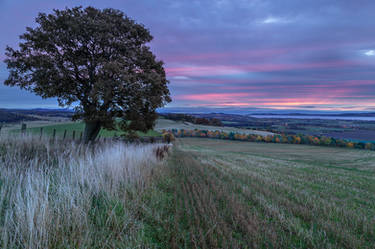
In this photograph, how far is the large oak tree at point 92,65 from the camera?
1442 centimetres

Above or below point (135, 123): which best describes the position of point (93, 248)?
below

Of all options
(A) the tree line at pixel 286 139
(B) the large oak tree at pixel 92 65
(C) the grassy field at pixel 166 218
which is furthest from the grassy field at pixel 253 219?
(A) the tree line at pixel 286 139

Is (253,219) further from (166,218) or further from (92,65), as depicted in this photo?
(92,65)

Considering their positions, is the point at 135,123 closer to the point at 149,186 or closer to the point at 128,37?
the point at 128,37

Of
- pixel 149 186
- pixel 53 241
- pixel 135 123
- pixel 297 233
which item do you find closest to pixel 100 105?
pixel 135 123

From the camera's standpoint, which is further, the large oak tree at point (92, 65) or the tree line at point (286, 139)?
the tree line at point (286, 139)

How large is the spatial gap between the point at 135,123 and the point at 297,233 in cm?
1602

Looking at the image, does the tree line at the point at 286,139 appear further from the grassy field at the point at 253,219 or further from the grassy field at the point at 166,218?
the grassy field at the point at 166,218

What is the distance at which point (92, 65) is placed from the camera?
1616cm

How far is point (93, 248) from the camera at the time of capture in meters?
2.76

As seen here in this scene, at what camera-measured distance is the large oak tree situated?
14.4 meters

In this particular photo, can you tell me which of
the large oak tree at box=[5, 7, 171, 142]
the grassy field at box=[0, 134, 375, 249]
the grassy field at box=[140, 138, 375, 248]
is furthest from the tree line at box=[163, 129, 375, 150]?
the grassy field at box=[0, 134, 375, 249]

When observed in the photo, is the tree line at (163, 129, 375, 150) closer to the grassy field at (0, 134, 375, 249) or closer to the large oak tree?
the large oak tree

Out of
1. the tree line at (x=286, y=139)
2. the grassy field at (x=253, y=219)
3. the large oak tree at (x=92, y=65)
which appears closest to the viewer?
the grassy field at (x=253, y=219)
